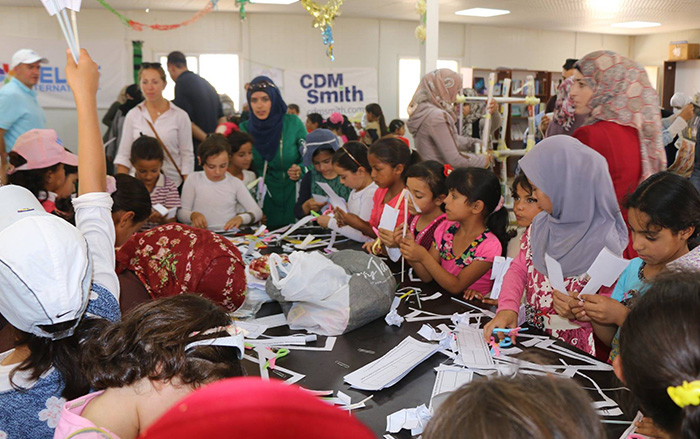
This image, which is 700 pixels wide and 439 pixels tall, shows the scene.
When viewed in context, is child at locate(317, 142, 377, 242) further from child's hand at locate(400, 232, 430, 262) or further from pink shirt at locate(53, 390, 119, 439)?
pink shirt at locate(53, 390, 119, 439)

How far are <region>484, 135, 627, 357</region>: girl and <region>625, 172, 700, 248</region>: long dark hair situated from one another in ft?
0.85

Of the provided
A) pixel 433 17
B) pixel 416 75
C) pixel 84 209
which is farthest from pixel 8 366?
pixel 416 75

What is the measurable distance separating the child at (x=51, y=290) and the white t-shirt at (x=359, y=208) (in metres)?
1.90

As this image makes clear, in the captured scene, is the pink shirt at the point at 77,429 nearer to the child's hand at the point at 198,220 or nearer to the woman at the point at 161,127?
the child's hand at the point at 198,220

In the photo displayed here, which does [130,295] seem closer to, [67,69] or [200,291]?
[200,291]

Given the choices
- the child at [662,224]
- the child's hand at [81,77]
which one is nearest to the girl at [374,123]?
the child at [662,224]

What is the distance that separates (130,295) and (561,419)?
1503 millimetres

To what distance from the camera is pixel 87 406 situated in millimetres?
1097

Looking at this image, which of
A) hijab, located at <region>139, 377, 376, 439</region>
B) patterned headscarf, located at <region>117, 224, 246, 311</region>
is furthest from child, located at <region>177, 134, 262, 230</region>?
hijab, located at <region>139, 377, 376, 439</region>

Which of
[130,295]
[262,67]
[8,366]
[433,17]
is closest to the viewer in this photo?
[8,366]

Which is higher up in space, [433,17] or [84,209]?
[433,17]

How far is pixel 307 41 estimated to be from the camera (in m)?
11.4

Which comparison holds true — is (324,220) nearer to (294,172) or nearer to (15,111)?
(294,172)

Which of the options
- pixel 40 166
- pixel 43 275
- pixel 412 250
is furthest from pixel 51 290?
pixel 40 166
